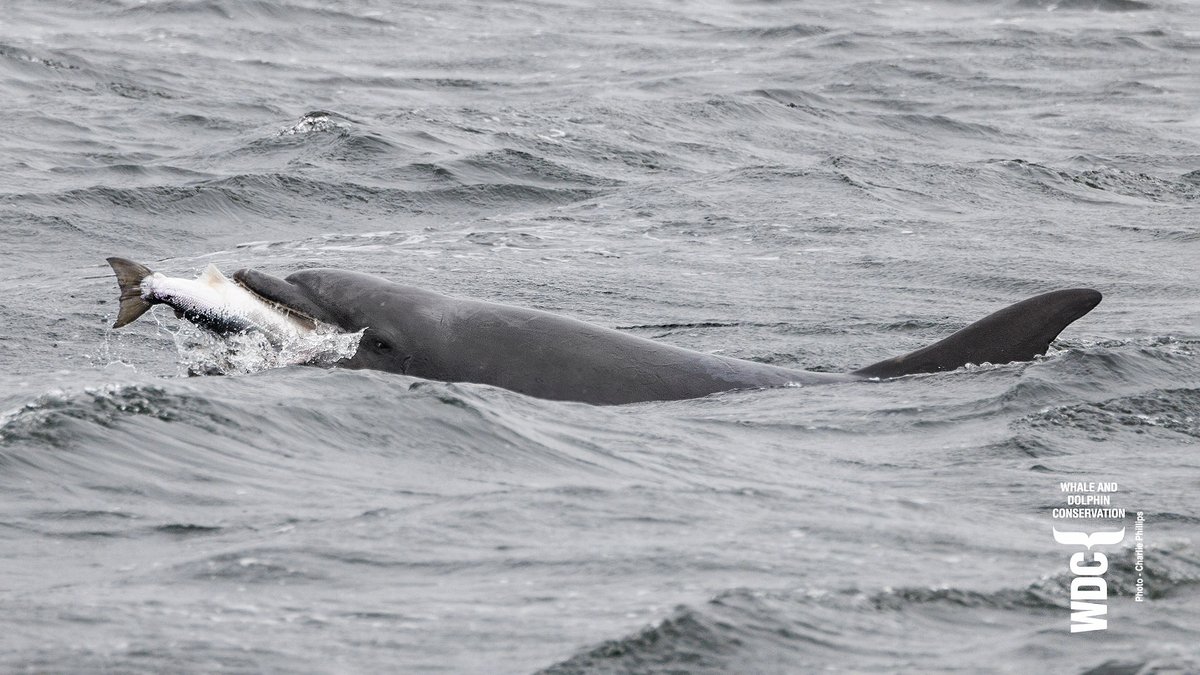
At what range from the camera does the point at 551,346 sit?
30.5 feet

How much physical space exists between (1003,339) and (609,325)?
3656 millimetres

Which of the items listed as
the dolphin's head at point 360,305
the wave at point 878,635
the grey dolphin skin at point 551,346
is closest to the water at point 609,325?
the wave at point 878,635

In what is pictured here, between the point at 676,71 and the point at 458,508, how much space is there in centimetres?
2036

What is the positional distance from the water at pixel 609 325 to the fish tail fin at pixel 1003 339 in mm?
103

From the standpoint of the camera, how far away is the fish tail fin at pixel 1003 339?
934cm

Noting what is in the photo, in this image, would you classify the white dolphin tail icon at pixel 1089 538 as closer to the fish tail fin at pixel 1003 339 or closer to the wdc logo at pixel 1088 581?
the wdc logo at pixel 1088 581

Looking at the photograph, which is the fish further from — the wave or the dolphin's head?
the wave

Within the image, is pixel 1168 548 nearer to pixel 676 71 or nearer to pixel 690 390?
pixel 690 390

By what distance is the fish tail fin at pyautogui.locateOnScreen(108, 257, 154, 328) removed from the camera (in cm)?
896

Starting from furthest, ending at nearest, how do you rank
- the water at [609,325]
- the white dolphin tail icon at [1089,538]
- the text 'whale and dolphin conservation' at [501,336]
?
the text 'whale and dolphin conservation' at [501,336] < the white dolphin tail icon at [1089,538] < the water at [609,325]

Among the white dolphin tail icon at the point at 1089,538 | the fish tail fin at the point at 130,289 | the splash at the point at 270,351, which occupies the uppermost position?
the fish tail fin at the point at 130,289

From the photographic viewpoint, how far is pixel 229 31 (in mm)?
27766

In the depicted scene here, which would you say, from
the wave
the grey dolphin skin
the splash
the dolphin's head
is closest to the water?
the wave

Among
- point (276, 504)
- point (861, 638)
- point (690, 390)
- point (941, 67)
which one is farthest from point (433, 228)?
point (941, 67)
